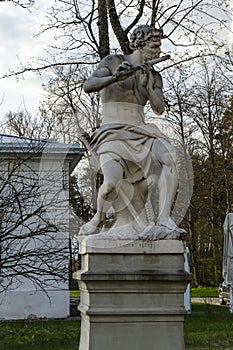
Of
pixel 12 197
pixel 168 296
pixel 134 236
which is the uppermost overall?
pixel 12 197

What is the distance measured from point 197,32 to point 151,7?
125cm

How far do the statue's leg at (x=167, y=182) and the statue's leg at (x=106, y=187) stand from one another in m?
0.42

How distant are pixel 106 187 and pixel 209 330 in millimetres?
7882

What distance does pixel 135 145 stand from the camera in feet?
20.5

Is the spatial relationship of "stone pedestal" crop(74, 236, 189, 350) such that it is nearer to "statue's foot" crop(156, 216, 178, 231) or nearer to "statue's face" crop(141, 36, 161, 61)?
"statue's foot" crop(156, 216, 178, 231)

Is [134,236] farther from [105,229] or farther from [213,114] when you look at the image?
[213,114]

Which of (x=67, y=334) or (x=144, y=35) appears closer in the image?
(x=144, y=35)

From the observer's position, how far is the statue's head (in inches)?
250

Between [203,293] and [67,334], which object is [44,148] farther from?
[203,293]

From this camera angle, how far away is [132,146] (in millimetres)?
6242

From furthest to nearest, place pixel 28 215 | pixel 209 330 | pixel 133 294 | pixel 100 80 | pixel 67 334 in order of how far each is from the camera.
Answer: pixel 209 330 → pixel 67 334 → pixel 28 215 → pixel 100 80 → pixel 133 294

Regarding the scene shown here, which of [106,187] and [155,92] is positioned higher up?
[155,92]

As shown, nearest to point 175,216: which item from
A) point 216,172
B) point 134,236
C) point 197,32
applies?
point 134,236

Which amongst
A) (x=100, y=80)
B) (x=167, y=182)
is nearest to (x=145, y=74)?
(x=100, y=80)
